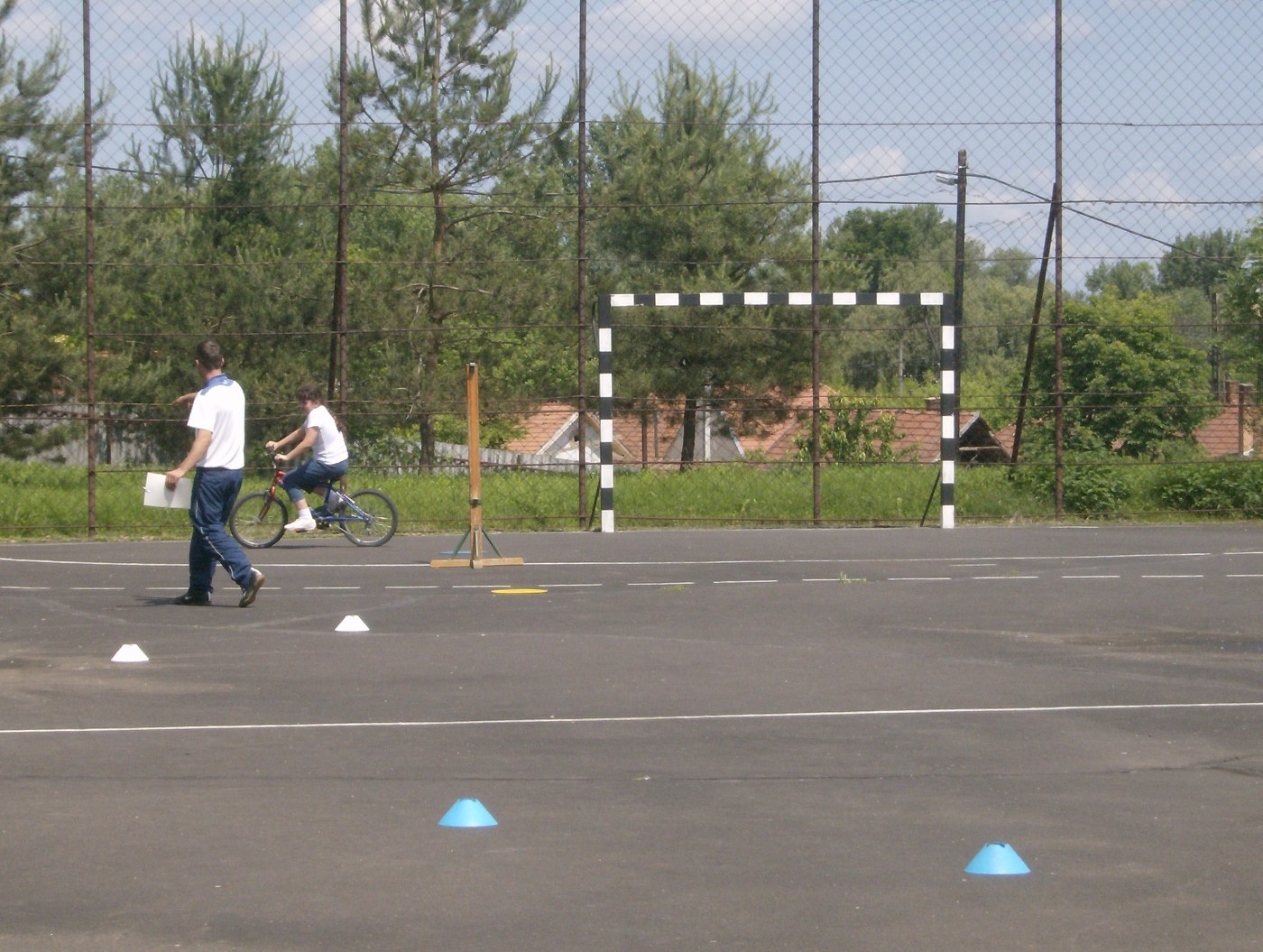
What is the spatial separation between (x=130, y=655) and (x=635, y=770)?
3.75 meters

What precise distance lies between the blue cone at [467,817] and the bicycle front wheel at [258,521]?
1159 centimetres

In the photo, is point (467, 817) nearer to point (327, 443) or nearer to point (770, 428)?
point (327, 443)

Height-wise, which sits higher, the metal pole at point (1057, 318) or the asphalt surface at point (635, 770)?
the metal pole at point (1057, 318)

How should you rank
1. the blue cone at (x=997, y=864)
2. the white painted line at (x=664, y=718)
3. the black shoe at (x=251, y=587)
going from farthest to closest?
1. the black shoe at (x=251, y=587)
2. the white painted line at (x=664, y=718)
3. the blue cone at (x=997, y=864)

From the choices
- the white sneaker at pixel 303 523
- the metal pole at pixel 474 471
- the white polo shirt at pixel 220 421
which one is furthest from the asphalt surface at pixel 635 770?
the white sneaker at pixel 303 523

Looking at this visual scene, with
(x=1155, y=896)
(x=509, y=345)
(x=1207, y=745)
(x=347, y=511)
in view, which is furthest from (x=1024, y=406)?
(x=1155, y=896)

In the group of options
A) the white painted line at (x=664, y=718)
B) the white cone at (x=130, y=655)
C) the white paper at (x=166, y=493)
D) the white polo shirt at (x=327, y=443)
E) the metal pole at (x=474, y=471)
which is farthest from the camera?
the white polo shirt at (x=327, y=443)

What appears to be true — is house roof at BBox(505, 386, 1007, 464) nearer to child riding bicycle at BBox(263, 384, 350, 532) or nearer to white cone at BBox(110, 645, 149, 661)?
child riding bicycle at BBox(263, 384, 350, 532)

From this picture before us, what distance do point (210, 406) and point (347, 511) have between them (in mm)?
5603

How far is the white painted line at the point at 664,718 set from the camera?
6.91 m

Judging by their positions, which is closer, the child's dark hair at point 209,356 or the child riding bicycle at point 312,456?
the child's dark hair at point 209,356

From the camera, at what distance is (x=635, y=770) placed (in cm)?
615

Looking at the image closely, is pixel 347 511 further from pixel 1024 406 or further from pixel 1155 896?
pixel 1155 896

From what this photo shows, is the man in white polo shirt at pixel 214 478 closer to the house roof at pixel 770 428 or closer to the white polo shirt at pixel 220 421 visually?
the white polo shirt at pixel 220 421
